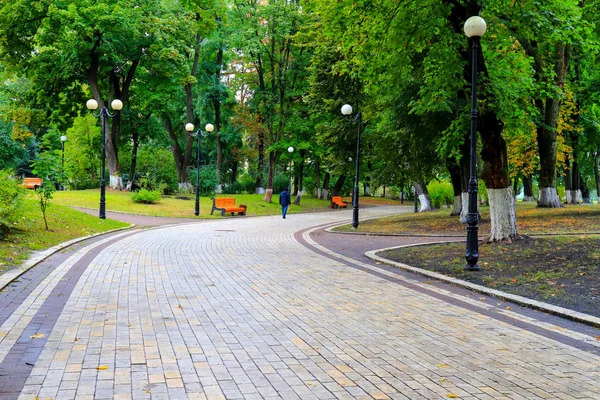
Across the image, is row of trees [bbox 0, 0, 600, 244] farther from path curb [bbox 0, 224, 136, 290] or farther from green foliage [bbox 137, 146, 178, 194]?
path curb [bbox 0, 224, 136, 290]

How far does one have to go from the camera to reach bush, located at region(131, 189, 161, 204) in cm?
2938

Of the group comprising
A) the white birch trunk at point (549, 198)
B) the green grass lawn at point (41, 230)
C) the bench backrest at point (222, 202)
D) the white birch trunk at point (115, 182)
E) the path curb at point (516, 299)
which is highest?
the white birch trunk at point (115, 182)

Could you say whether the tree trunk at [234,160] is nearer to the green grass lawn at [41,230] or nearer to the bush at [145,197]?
the bush at [145,197]

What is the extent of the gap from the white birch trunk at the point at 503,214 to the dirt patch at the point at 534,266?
30 cm

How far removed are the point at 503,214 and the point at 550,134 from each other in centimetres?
1107

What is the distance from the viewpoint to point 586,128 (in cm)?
2836

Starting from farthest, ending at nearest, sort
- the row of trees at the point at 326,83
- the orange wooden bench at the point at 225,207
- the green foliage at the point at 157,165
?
the green foliage at the point at 157,165, the orange wooden bench at the point at 225,207, the row of trees at the point at 326,83

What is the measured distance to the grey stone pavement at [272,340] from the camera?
159 inches

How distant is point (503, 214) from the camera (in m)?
12.6

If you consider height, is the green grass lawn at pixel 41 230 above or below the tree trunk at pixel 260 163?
below

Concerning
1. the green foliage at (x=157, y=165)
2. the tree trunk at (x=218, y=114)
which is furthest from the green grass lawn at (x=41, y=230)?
the tree trunk at (x=218, y=114)

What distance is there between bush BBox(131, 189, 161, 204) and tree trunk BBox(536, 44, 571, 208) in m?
20.2

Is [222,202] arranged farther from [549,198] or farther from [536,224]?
[536,224]

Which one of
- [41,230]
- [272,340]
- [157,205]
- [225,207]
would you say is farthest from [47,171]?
[225,207]
